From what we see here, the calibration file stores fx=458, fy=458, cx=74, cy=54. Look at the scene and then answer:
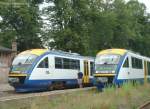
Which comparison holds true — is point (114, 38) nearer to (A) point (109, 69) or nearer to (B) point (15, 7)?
(B) point (15, 7)

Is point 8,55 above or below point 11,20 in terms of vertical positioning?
below

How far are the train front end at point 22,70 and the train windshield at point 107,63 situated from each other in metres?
3.93

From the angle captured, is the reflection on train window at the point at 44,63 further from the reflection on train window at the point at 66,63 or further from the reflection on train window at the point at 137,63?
the reflection on train window at the point at 137,63

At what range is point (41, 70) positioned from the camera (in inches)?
1194

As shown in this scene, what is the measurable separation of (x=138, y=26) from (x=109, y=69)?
172 ft

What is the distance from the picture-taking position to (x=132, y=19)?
76.4m

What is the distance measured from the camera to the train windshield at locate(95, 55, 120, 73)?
99.3 feet

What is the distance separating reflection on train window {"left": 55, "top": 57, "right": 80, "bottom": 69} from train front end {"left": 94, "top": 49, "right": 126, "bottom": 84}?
3061mm

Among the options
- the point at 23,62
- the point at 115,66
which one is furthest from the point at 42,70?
the point at 115,66

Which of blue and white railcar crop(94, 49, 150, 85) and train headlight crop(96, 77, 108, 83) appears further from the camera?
blue and white railcar crop(94, 49, 150, 85)

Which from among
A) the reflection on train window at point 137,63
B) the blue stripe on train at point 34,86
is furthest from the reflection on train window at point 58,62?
the reflection on train window at point 137,63

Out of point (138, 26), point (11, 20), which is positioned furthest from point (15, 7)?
point (138, 26)

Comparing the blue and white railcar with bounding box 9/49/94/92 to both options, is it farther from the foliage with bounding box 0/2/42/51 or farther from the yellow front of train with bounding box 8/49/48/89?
the foliage with bounding box 0/2/42/51

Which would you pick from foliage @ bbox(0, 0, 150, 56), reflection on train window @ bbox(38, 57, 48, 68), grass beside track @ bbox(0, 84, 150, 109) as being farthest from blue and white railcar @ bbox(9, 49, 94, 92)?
foliage @ bbox(0, 0, 150, 56)
